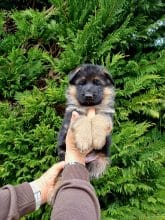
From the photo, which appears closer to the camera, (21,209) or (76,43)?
(21,209)

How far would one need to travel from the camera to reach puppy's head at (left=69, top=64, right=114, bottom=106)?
3.52 meters

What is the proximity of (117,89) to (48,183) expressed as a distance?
3036 millimetres

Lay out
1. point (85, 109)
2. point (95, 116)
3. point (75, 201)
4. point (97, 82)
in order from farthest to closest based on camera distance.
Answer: point (97, 82) < point (85, 109) < point (95, 116) < point (75, 201)

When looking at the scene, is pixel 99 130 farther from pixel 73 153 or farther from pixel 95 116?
pixel 73 153

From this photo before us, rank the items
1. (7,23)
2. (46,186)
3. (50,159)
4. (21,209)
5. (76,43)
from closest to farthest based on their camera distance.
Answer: (21,209) < (46,186) < (50,159) < (76,43) < (7,23)

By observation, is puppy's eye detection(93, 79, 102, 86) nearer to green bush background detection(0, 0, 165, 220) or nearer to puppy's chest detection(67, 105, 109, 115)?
puppy's chest detection(67, 105, 109, 115)

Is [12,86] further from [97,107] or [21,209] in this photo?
[21,209]

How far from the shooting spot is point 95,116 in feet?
10.0

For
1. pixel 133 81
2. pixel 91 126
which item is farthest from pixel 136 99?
pixel 91 126

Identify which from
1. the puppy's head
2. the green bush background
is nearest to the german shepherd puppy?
the puppy's head

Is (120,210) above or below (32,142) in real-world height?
below

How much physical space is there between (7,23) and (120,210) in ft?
9.96

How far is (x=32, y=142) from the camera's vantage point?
5262 mm

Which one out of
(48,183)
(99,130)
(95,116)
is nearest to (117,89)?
(95,116)
